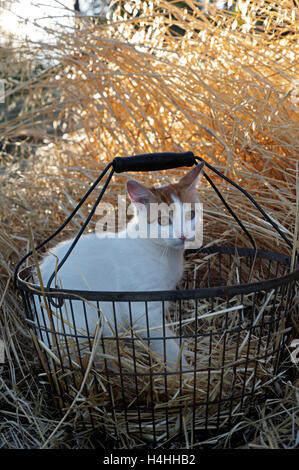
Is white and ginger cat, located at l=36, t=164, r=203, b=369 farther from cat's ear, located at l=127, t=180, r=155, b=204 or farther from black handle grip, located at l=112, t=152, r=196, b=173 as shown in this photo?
black handle grip, located at l=112, t=152, r=196, b=173

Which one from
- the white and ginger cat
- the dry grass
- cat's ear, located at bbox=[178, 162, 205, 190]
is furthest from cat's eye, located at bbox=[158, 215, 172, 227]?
the dry grass

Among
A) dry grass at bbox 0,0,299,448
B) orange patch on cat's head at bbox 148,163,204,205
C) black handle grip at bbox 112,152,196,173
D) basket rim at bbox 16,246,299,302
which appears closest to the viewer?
basket rim at bbox 16,246,299,302

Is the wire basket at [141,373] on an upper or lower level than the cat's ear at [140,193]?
lower

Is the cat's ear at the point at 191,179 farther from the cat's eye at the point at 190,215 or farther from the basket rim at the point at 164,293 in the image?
the basket rim at the point at 164,293

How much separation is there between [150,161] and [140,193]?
0.22m

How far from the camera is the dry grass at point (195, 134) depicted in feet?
3.31

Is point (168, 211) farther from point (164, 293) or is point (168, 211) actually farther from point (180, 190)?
point (164, 293)

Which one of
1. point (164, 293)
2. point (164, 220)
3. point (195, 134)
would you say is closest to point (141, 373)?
point (164, 293)

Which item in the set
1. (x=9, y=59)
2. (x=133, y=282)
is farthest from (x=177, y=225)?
(x=9, y=59)

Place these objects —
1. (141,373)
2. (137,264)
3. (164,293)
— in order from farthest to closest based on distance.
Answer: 1. (137,264)
2. (141,373)
3. (164,293)

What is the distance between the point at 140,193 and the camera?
1.11 m

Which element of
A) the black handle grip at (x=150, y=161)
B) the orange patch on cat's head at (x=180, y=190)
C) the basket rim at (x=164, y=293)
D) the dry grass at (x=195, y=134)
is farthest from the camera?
the orange patch on cat's head at (x=180, y=190)

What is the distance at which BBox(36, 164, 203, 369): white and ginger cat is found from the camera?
40.3 inches

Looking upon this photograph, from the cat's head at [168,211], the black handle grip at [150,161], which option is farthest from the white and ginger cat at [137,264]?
the black handle grip at [150,161]
